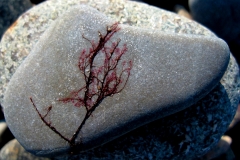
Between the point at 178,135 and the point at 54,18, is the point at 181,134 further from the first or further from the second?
the point at 54,18

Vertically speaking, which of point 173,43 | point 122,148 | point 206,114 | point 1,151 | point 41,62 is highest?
point 173,43

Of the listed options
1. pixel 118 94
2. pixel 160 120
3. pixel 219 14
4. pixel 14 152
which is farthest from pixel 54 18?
pixel 219 14

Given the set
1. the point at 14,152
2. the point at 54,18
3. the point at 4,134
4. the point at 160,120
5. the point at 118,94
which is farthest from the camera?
the point at 4,134

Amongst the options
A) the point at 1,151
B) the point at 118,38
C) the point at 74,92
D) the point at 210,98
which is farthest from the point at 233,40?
the point at 1,151

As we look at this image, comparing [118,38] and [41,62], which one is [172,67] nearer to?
[118,38]

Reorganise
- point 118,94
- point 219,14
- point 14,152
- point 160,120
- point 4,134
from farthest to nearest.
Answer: point 219,14
point 4,134
point 14,152
point 160,120
point 118,94

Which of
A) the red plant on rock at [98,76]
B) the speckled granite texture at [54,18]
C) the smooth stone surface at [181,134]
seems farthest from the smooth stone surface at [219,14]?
the red plant on rock at [98,76]

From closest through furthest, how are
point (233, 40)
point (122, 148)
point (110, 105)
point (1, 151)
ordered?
point (110, 105) < point (122, 148) < point (1, 151) < point (233, 40)
